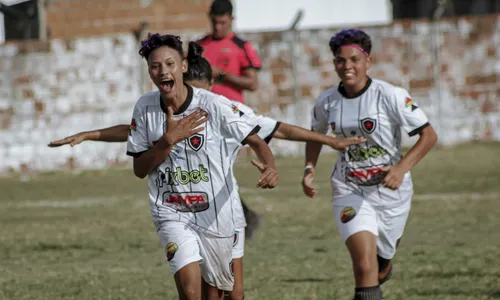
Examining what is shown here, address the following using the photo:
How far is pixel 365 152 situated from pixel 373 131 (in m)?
0.14

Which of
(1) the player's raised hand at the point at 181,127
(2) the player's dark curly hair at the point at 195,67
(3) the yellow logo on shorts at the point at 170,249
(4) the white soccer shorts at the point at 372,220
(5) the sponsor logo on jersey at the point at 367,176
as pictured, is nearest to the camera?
(1) the player's raised hand at the point at 181,127

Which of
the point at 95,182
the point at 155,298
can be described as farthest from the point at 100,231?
the point at 95,182

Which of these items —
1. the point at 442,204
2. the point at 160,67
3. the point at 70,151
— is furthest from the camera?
the point at 70,151

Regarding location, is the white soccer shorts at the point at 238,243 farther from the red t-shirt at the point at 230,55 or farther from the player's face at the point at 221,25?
the player's face at the point at 221,25

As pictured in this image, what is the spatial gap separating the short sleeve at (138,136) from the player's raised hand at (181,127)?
9.2 inches

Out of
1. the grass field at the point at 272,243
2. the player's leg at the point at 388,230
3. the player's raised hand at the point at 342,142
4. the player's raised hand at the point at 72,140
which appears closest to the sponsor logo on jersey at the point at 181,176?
the player's raised hand at the point at 72,140

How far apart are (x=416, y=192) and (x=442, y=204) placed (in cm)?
127

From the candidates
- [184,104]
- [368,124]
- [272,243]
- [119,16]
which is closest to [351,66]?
[368,124]

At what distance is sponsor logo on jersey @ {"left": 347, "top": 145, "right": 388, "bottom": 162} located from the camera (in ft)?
20.6

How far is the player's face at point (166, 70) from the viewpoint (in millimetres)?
5297

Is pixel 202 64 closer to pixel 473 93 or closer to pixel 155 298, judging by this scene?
pixel 155 298

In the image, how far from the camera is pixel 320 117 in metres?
6.56

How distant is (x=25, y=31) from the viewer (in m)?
20.2

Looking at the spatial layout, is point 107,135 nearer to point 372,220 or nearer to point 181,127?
point 181,127
